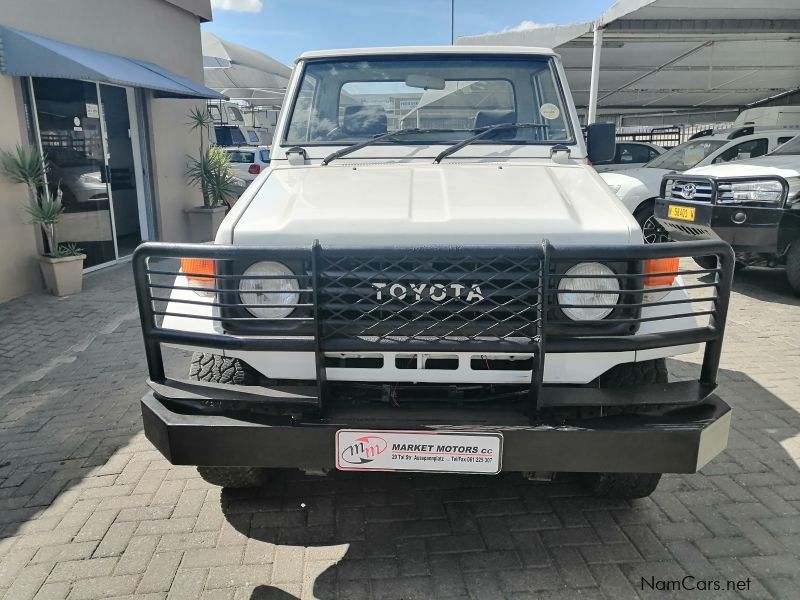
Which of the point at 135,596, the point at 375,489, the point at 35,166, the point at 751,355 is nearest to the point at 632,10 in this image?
the point at 751,355

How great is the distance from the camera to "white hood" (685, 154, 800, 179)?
651 centimetres

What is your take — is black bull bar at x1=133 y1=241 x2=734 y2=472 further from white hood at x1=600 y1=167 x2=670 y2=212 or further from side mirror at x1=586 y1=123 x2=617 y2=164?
white hood at x1=600 y1=167 x2=670 y2=212

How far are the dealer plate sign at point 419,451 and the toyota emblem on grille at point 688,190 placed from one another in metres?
5.91

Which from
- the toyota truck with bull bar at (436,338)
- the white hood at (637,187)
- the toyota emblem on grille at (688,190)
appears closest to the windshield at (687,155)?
the white hood at (637,187)

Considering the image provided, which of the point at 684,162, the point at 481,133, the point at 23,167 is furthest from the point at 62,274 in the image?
the point at 684,162

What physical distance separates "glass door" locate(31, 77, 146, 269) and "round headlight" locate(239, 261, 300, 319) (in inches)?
239

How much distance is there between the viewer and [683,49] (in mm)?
12875

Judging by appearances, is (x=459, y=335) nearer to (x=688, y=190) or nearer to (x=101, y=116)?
(x=688, y=190)

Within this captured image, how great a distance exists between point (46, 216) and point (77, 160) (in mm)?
1415

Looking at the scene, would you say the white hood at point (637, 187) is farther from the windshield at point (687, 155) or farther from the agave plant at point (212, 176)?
the agave plant at point (212, 176)

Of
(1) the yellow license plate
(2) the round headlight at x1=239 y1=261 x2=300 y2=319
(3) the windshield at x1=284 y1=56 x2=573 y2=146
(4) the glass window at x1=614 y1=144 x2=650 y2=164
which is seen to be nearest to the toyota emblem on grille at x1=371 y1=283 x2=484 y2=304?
(2) the round headlight at x1=239 y1=261 x2=300 y2=319

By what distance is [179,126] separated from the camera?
33.2ft

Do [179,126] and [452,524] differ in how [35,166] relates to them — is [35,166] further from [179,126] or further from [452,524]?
→ [452,524]

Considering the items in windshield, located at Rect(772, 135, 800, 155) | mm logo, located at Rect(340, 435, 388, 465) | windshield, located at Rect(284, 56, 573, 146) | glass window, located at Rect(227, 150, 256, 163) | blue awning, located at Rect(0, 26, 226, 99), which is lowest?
mm logo, located at Rect(340, 435, 388, 465)
